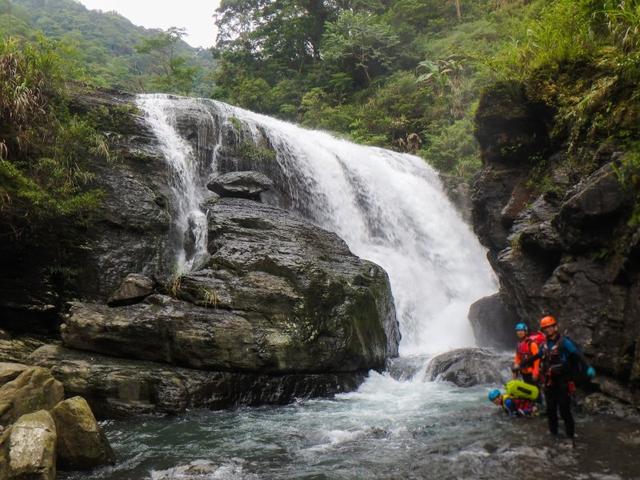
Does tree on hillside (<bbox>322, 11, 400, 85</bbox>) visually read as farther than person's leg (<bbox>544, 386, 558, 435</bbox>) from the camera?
Yes

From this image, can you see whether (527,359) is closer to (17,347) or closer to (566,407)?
(566,407)

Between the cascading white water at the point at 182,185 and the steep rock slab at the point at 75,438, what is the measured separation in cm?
549

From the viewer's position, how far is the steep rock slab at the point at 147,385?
25.0 ft

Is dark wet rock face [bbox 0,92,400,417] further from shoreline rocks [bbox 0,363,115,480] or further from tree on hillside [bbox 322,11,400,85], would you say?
tree on hillside [bbox 322,11,400,85]

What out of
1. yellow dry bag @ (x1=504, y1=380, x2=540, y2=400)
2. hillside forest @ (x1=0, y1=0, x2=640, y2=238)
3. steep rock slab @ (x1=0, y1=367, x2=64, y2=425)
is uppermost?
hillside forest @ (x1=0, y1=0, x2=640, y2=238)

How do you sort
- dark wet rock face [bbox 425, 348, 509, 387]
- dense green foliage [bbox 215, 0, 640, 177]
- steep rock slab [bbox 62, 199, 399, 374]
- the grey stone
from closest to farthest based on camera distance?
steep rock slab [bbox 62, 199, 399, 374] < the grey stone < dark wet rock face [bbox 425, 348, 509, 387] < dense green foliage [bbox 215, 0, 640, 177]

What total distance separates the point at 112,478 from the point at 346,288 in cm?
618

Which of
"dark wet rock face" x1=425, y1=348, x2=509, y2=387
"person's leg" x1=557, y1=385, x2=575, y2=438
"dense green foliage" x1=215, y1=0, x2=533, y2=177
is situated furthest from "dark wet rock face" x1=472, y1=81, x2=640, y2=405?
"dense green foliage" x1=215, y1=0, x2=533, y2=177

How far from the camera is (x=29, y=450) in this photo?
185 inches

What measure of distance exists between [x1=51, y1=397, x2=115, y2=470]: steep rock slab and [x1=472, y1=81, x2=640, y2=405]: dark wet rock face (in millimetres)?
7347

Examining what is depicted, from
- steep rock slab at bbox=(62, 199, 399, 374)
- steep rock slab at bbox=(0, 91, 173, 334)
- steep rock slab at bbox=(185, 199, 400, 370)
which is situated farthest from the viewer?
steep rock slab at bbox=(0, 91, 173, 334)

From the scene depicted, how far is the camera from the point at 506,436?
21.1 feet

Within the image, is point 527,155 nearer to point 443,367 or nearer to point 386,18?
point 443,367

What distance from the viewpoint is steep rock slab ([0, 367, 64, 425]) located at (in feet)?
18.1
